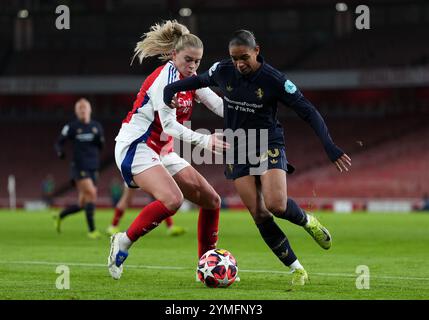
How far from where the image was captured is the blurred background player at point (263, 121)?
7.99m

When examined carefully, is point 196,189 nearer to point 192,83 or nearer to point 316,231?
point 192,83

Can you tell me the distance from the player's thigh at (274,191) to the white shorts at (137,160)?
1259 mm

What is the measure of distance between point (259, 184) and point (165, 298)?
1.64 meters

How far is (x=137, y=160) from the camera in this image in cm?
900

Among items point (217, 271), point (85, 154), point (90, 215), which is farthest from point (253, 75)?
point (85, 154)

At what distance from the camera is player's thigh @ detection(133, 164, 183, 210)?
28.8ft

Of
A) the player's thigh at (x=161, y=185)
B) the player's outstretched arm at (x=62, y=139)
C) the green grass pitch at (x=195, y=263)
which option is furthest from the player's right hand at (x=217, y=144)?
the player's outstretched arm at (x=62, y=139)

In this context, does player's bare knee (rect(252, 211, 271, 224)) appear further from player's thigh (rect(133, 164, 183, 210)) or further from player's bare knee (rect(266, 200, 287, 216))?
player's thigh (rect(133, 164, 183, 210))

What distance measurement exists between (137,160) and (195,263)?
7.55 ft

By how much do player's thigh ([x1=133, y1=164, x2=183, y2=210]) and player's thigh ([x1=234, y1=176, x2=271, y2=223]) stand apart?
2.37ft

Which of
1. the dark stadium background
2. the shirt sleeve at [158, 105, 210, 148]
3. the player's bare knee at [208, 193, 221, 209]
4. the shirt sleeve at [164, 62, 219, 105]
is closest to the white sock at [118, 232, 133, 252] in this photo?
the player's bare knee at [208, 193, 221, 209]

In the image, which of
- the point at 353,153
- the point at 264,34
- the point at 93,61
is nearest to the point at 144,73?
the point at 93,61
